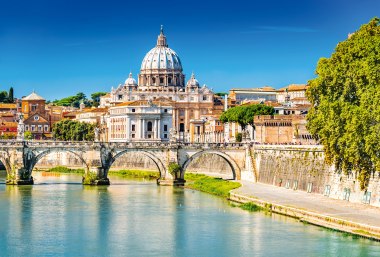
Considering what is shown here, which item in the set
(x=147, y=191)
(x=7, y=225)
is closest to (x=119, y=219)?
(x=7, y=225)

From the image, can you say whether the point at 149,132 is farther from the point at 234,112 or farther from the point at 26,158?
the point at 26,158

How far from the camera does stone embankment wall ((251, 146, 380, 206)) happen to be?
37.4 m

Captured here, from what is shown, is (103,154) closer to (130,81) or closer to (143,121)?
(143,121)

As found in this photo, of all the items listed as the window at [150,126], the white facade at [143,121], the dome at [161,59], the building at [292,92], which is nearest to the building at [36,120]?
the white facade at [143,121]

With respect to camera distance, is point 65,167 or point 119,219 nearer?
point 119,219

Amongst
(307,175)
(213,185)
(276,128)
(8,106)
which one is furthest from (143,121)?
(307,175)

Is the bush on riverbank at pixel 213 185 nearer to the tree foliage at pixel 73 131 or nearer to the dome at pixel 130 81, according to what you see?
the tree foliage at pixel 73 131

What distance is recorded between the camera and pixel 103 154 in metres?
53.3

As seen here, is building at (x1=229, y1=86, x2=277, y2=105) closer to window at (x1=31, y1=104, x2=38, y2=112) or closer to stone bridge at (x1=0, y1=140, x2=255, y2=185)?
window at (x1=31, y1=104, x2=38, y2=112)

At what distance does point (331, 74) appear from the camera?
38.4m

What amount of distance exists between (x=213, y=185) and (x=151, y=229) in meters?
15.9

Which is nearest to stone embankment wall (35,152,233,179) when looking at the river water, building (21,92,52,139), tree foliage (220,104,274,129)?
tree foliage (220,104,274,129)

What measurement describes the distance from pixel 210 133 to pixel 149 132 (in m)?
11.4

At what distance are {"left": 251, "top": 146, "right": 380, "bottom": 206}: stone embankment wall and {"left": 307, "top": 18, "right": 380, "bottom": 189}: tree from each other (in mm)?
585
